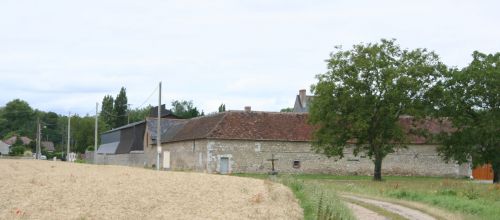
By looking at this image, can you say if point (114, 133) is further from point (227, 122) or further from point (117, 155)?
point (227, 122)

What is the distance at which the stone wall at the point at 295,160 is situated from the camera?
55.0 m

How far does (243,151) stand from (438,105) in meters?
16.8

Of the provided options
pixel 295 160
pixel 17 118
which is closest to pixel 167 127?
pixel 295 160

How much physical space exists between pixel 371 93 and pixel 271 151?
1273 cm

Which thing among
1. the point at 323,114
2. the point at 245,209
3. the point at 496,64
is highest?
the point at 496,64

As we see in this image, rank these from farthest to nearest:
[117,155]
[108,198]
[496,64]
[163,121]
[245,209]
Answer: [117,155], [163,121], [496,64], [108,198], [245,209]

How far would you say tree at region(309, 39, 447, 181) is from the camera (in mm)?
45094

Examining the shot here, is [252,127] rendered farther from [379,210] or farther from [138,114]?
[138,114]

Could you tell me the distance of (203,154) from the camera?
55.4 metres

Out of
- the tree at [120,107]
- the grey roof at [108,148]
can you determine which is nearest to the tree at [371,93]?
the grey roof at [108,148]

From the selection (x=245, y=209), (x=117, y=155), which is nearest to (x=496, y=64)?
(x=245, y=209)

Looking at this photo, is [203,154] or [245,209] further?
[203,154]

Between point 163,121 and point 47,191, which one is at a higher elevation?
point 163,121

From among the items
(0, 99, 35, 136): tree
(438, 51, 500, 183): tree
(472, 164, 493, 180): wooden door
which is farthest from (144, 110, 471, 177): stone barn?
(0, 99, 35, 136): tree
